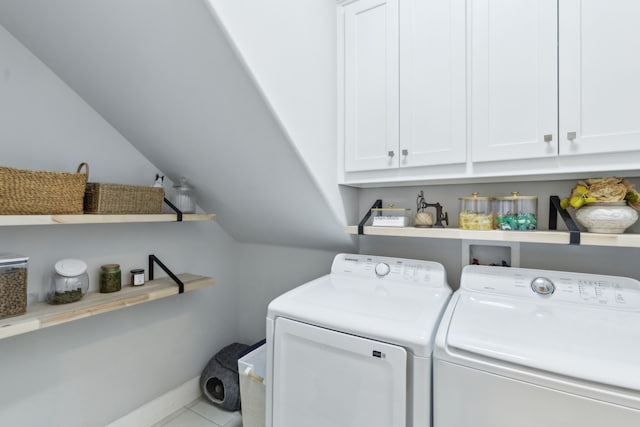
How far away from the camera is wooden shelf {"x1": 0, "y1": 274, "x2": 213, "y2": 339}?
48.6 inches

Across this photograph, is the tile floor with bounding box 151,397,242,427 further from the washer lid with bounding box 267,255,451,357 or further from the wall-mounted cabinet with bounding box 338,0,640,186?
the wall-mounted cabinet with bounding box 338,0,640,186

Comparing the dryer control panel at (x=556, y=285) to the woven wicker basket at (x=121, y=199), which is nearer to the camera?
the dryer control panel at (x=556, y=285)

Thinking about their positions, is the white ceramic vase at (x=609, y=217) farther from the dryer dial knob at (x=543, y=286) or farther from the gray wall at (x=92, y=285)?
the gray wall at (x=92, y=285)

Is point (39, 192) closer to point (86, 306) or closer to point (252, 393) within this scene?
point (86, 306)

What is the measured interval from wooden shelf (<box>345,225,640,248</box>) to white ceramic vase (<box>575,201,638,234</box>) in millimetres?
51

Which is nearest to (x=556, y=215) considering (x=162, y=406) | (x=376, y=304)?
(x=376, y=304)

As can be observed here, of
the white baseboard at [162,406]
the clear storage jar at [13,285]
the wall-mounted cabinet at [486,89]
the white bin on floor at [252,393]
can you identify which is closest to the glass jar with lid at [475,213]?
the wall-mounted cabinet at [486,89]

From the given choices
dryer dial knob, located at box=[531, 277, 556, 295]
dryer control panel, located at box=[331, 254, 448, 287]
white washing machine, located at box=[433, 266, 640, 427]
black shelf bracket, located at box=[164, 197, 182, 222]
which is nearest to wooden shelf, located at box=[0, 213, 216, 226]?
black shelf bracket, located at box=[164, 197, 182, 222]

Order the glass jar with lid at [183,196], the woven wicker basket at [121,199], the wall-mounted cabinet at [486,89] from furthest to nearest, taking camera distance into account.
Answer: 1. the glass jar with lid at [183,196]
2. the woven wicker basket at [121,199]
3. the wall-mounted cabinet at [486,89]

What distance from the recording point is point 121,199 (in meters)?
1.60

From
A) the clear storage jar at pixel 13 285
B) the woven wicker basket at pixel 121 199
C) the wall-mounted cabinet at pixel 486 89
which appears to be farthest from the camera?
the woven wicker basket at pixel 121 199

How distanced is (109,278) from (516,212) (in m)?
2.15

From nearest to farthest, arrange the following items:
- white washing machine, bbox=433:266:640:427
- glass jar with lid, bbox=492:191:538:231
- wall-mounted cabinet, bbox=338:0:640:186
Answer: white washing machine, bbox=433:266:640:427 → wall-mounted cabinet, bbox=338:0:640:186 → glass jar with lid, bbox=492:191:538:231

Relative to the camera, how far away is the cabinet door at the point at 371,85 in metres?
1.57
